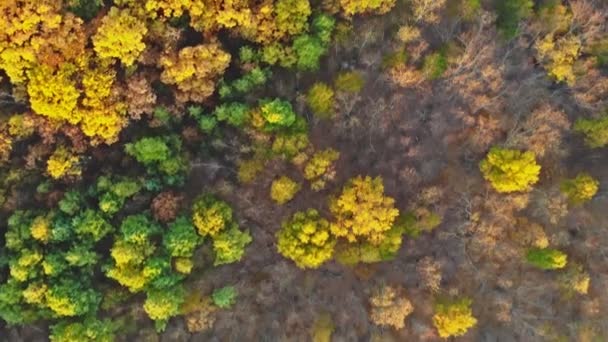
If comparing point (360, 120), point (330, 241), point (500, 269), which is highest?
point (360, 120)

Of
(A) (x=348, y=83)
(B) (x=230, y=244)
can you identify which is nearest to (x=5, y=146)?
(B) (x=230, y=244)

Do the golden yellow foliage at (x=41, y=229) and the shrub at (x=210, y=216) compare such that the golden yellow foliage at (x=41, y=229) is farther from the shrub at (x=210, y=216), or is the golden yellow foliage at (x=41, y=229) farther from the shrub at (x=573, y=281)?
the shrub at (x=573, y=281)

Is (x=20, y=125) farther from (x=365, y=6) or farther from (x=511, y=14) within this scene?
(x=511, y=14)

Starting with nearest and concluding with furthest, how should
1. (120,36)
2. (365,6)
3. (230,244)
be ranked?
(120,36)
(230,244)
(365,6)

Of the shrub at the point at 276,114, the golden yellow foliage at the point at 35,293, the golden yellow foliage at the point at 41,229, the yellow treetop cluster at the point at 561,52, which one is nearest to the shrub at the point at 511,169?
the yellow treetop cluster at the point at 561,52

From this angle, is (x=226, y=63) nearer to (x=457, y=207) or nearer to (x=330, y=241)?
(x=330, y=241)

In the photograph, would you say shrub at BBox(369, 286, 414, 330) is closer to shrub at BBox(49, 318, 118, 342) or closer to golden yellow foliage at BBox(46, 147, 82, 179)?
shrub at BBox(49, 318, 118, 342)

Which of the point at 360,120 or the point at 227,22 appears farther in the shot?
the point at 360,120

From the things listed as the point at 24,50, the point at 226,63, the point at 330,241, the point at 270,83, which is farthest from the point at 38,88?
the point at 330,241
